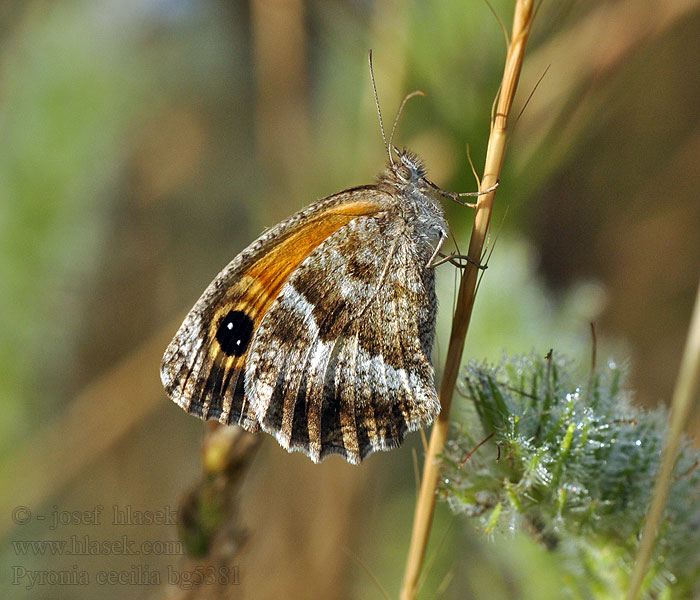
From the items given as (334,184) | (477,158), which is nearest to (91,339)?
(334,184)

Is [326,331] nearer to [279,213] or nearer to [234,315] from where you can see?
[234,315]

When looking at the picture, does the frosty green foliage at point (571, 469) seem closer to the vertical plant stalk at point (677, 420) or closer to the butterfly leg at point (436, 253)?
the vertical plant stalk at point (677, 420)

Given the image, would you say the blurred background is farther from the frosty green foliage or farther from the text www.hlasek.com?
the frosty green foliage

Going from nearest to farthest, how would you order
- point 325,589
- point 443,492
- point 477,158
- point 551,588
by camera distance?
point 443,492, point 551,588, point 477,158, point 325,589

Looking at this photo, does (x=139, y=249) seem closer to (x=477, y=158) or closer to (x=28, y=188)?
(x=28, y=188)

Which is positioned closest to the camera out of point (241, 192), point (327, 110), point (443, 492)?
point (443, 492)

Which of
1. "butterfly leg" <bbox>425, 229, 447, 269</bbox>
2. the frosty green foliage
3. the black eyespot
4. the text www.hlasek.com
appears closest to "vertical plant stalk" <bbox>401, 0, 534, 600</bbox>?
the frosty green foliage

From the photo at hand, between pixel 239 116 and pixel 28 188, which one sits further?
pixel 239 116
